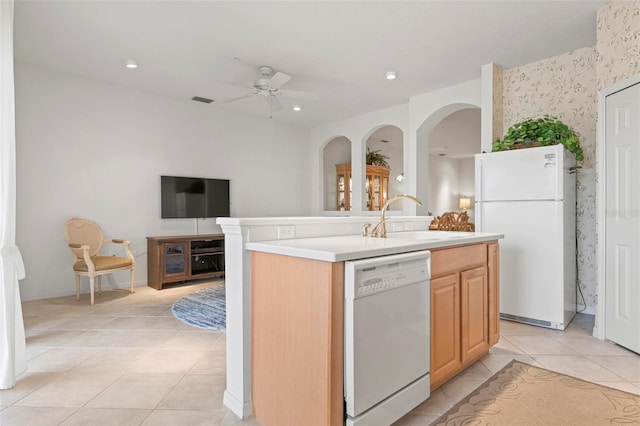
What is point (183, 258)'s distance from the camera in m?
4.88

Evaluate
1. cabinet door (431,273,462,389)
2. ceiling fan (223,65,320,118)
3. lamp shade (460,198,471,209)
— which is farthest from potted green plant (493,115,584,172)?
lamp shade (460,198,471,209)

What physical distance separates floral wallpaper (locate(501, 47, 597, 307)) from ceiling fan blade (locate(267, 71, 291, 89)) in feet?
8.97

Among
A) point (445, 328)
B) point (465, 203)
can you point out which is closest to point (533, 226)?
point (445, 328)

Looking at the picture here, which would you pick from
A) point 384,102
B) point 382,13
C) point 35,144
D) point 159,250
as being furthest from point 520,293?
point 35,144

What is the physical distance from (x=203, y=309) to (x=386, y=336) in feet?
8.84

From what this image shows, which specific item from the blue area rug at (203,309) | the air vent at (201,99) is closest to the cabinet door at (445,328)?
the blue area rug at (203,309)

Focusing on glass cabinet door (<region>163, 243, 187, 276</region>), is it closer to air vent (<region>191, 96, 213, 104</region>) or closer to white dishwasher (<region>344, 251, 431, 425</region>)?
air vent (<region>191, 96, 213, 104</region>)

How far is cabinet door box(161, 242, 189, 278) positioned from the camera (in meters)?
4.71

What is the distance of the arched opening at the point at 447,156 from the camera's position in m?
5.26

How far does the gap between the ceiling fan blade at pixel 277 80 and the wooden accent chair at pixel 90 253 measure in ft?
8.73

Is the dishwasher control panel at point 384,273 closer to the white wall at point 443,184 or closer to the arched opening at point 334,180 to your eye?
the arched opening at point 334,180

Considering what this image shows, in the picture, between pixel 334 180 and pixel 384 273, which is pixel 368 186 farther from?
pixel 384 273

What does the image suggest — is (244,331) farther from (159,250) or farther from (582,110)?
(582,110)

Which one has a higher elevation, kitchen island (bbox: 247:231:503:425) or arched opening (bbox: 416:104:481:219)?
arched opening (bbox: 416:104:481:219)
